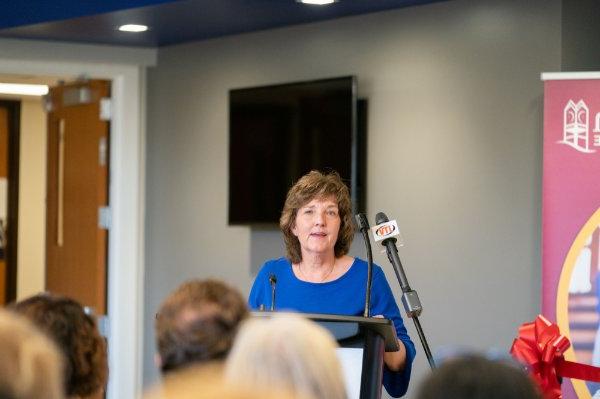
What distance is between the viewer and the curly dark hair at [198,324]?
181cm

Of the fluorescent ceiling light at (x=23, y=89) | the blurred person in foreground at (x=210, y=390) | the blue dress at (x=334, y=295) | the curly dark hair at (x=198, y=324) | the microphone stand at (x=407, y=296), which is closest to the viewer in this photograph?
the blurred person in foreground at (x=210, y=390)

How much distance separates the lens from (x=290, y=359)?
147 cm

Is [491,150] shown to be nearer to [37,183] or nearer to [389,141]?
[389,141]

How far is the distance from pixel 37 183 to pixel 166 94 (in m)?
3.50

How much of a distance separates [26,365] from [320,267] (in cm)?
238

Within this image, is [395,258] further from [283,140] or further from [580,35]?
[283,140]

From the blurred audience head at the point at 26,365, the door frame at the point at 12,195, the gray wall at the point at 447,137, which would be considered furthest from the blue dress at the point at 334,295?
the door frame at the point at 12,195

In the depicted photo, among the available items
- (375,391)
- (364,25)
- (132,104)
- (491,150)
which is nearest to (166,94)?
(132,104)

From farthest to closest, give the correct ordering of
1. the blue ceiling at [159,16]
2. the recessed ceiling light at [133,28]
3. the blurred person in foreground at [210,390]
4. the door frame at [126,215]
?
1. the door frame at [126,215]
2. the recessed ceiling light at [133,28]
3. the blue ceiling at [159,16]
4. the blurred person in foreground at [210,390]

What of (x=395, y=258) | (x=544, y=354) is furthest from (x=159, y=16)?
(x=544, y=354)

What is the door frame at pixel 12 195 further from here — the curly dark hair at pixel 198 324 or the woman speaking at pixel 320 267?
the curly dark hair at pixel 198 324

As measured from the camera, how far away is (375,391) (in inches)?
104

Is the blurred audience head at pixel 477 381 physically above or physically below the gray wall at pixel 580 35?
below

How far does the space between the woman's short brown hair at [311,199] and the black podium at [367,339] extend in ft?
3.52
